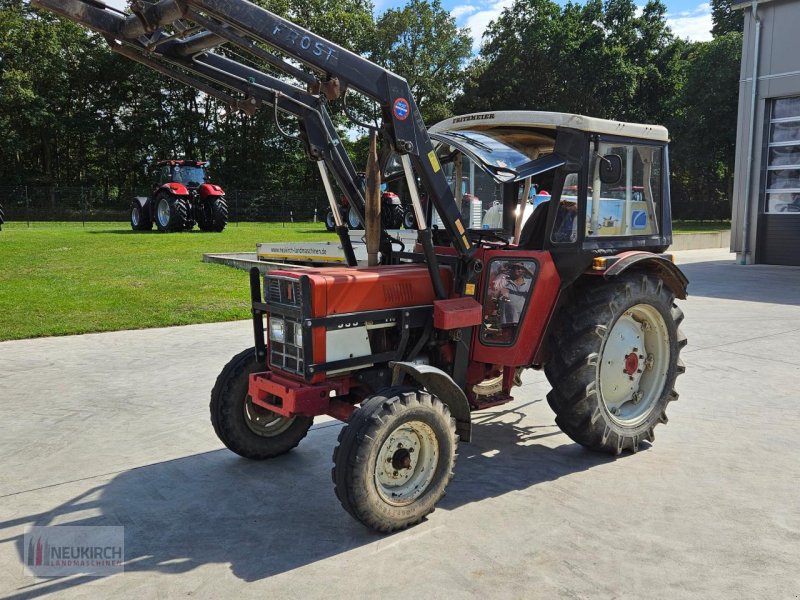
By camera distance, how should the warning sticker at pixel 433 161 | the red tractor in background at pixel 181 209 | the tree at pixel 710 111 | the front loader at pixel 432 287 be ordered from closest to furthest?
1. the front loader at pixel 432 287
2. the warning sticker at pixel 433 161
3. the red tractor in background at pixel 181 209
4. the tree at pixel 710 111

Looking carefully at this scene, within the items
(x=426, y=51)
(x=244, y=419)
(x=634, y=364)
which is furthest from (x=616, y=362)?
(x=426, y=51)

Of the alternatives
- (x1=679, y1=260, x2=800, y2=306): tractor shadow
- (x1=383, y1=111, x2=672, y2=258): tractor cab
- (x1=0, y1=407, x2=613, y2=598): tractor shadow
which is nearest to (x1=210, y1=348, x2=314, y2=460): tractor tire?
(x1=0, y1=407, x2=613, y2=598): tractor shadow

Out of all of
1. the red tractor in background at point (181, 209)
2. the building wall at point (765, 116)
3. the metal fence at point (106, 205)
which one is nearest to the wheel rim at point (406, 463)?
the building wall at point (765, 116)

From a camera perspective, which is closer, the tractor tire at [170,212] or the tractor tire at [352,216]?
the tractor tire at [352,216]

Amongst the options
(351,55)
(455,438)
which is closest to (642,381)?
(455,438)

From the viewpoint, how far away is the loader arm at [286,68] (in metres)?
3.41

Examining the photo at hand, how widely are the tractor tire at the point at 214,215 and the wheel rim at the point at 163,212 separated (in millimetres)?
1200

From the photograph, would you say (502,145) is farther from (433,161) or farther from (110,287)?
(110,287)

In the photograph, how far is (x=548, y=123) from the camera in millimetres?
4484

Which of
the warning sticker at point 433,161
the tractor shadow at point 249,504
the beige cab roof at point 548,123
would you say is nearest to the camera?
the tractor shadow at point 249,504

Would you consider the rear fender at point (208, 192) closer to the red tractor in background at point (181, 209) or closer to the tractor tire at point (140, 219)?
the red tractor in background at point (181, 209)

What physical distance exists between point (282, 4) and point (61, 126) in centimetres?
1503

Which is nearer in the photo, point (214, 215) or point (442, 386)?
point (442, 386)

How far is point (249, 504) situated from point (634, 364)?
281 cm
